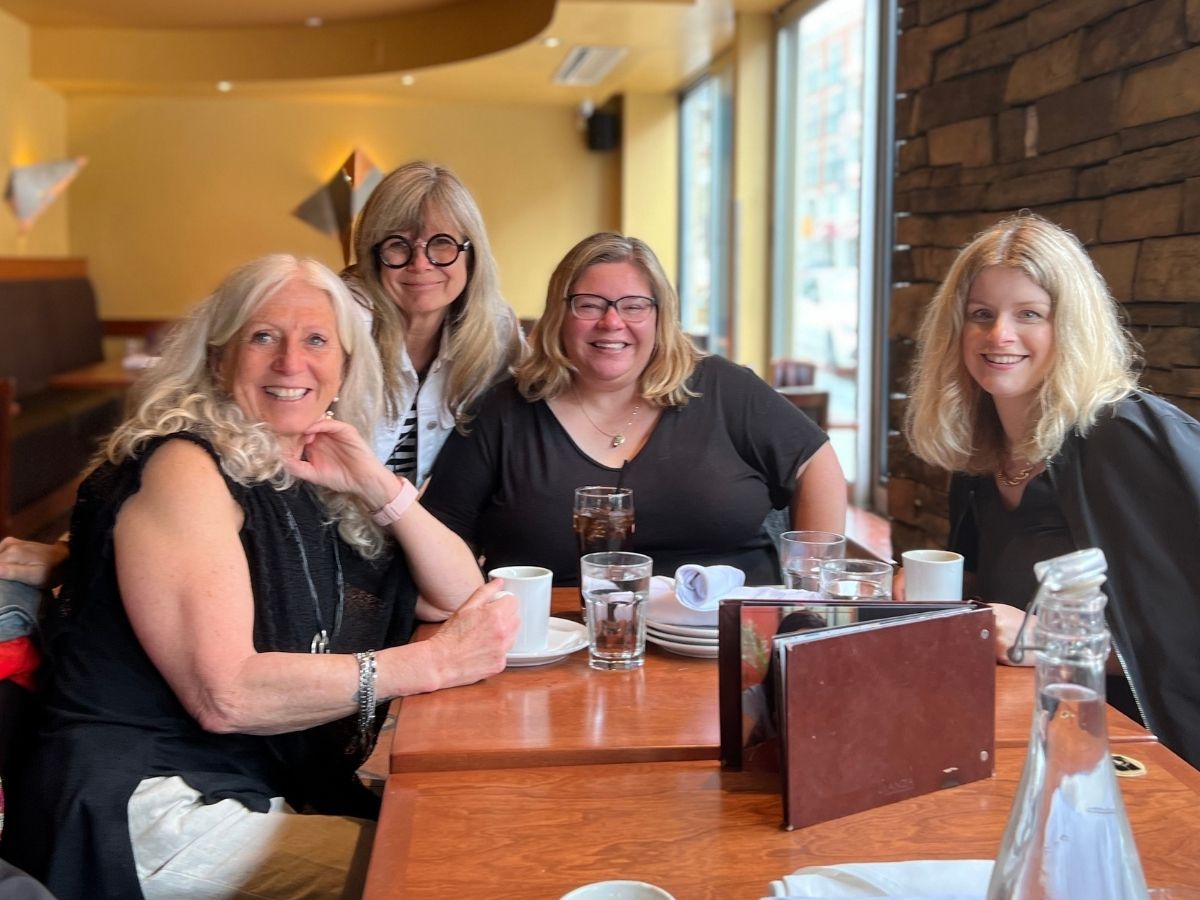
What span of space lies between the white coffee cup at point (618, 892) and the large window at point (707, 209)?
229 inches

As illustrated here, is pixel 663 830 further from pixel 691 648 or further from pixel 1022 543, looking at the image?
Result: pixel 1022 543

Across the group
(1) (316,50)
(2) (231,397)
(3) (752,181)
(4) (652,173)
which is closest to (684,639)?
(2) (231,397)

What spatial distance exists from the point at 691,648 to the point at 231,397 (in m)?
0.75

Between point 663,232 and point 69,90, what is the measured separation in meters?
4.77

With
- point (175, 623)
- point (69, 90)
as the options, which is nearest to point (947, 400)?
point (175, 623)

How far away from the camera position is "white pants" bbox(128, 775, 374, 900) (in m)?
1.35

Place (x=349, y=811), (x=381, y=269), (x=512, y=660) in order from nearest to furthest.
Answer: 1. (x=512, y=660)
2. (x=349, y=811)
3. (x=381, y=269)

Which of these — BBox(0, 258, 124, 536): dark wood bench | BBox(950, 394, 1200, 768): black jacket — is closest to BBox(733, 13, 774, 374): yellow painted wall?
BBox(0, 258, 124, 536): dark wood bench

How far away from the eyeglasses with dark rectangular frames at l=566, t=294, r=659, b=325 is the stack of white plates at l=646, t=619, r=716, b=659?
773 millimetres

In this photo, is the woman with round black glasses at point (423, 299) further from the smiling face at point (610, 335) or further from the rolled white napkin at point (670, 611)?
the rolled white napkin at point (670, 611)

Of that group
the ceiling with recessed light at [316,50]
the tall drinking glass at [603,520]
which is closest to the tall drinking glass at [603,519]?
the tall drinking glass at [603,520]

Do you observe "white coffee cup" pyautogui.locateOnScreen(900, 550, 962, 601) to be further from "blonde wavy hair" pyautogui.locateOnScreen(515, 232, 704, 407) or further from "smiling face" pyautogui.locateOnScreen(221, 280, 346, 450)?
"smiling face" pyautogui.locateOnScreen(221, 280, 346, 450)

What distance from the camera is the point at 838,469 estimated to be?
233 centimetres

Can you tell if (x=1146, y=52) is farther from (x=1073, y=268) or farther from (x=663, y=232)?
(x=663, y=232)
